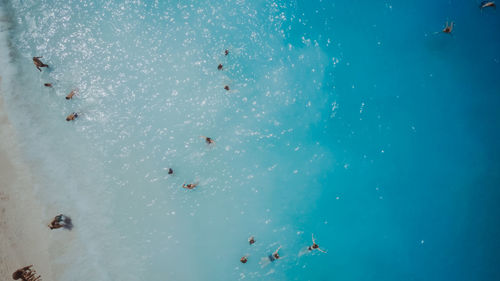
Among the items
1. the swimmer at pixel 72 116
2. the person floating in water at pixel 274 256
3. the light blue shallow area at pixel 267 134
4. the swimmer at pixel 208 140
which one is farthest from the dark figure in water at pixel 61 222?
the person floating in water at pixel 274 256

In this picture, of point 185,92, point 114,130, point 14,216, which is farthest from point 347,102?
point 14,216

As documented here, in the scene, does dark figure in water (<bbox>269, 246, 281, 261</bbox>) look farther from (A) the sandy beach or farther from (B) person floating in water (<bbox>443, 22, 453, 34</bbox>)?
(B) person floating in water (<bbox>443, 22, 453, 34</bbox>)

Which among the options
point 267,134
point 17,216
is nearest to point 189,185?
point 267,134

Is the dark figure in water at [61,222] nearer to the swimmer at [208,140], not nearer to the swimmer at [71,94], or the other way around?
the swimmer at [71,94]

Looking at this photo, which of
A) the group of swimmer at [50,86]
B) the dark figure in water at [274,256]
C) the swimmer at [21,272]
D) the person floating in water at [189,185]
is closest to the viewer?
the swimmer at [21,272]

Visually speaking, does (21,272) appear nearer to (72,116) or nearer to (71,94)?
(72,116)

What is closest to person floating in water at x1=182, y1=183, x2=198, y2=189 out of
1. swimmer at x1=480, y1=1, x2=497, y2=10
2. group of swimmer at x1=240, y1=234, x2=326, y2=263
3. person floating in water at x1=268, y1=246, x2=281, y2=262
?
group of swimmer at x1=240, y1=234, x2=326, y2=263
